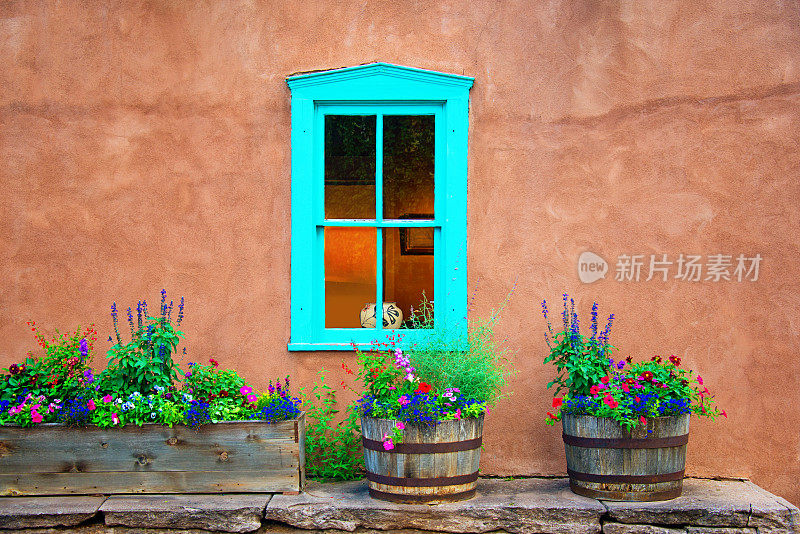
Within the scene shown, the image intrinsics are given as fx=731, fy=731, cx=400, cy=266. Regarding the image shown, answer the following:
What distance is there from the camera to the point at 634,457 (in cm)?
421

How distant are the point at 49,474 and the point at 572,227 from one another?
3648 millimetres

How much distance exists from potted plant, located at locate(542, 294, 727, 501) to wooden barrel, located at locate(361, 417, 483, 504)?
0.65m

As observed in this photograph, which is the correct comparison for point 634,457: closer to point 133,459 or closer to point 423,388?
point 423,388

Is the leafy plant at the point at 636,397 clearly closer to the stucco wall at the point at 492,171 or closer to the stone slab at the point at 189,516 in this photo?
the stucco wall at the point at 492,171

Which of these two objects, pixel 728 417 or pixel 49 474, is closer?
pixel 49 474

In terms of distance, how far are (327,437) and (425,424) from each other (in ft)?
3.45

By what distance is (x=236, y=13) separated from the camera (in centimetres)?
505

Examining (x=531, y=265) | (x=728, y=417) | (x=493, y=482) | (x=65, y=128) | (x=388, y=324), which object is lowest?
(x=493, y=482)

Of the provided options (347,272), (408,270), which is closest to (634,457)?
(408,270)

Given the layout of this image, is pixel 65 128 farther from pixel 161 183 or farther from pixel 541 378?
pixel 541 378

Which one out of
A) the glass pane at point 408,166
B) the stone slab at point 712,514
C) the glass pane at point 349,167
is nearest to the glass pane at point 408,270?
the glass pane at point 408,166

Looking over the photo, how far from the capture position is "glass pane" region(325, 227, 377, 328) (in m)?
5.12

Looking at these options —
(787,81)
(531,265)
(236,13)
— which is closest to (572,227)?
(531,265)

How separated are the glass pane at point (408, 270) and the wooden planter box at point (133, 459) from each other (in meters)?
1.36
